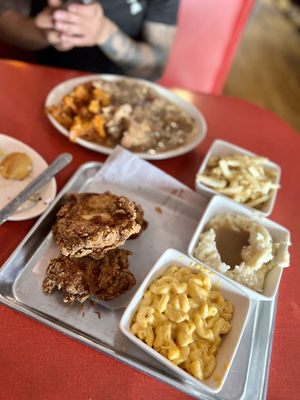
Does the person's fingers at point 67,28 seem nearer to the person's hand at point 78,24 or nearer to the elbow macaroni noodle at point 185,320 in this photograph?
the person's hand at point 78,24

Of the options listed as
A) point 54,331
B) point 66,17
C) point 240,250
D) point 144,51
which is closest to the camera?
point 54,331

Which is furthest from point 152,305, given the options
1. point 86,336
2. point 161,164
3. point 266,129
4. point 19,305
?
point 266,129

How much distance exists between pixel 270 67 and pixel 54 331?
3566mm

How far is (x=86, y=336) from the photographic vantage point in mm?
802

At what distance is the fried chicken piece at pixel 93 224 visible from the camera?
2.80 feet

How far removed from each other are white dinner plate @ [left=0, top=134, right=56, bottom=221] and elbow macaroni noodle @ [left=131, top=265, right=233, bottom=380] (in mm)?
320

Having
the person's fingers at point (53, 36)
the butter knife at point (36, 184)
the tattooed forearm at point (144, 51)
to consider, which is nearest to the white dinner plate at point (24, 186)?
the butter knife at point (36, 184)

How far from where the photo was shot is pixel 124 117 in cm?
126

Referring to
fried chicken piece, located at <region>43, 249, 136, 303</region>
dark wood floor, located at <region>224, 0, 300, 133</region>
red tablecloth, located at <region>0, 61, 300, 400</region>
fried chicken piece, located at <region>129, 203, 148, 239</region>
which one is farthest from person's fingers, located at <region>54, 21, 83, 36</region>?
dark wood floor, located at <region>224, 0, 300, 133</region>

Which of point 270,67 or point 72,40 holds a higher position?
point 72,40

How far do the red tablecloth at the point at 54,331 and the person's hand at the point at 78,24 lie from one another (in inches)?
4.5

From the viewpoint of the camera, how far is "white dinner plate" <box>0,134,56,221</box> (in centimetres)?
96

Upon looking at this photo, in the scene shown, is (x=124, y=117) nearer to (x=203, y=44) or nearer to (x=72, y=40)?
(x=72, y=40)

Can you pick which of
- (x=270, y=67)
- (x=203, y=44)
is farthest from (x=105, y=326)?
(x=270, y=67)
